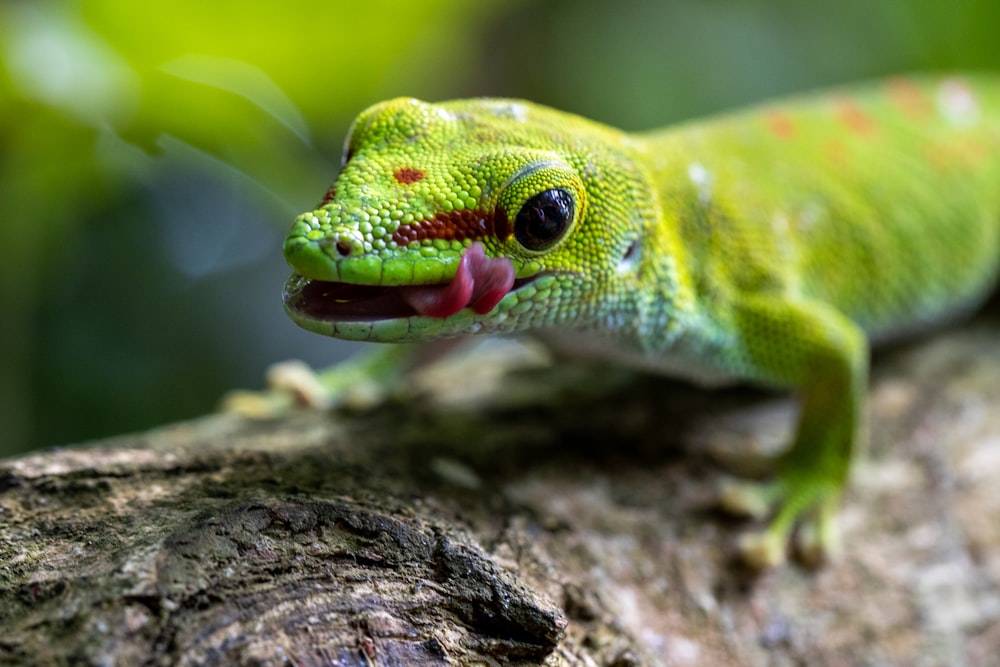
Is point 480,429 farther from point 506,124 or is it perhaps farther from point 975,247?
point 975,247

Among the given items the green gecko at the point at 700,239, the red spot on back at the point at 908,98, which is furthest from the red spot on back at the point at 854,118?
the red spot on back at the point at 908,98

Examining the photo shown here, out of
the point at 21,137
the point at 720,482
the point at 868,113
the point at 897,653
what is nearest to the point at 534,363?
the point at 720,482

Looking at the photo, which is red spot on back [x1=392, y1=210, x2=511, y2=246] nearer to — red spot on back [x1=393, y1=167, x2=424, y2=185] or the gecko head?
the gecko head

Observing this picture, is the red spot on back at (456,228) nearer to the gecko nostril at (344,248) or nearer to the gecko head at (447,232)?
the gecko head at (447,232)

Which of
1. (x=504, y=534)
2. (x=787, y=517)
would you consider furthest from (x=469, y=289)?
(x=787, y=517)

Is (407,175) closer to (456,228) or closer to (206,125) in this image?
(456,228)
